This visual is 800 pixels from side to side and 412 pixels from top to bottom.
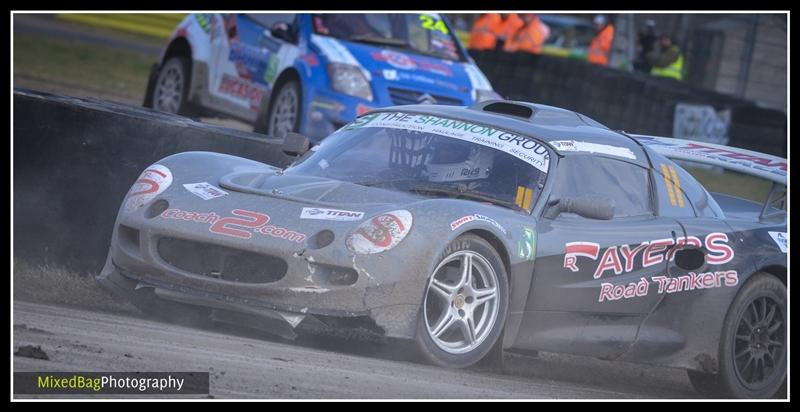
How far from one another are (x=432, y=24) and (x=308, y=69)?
6.27 feet

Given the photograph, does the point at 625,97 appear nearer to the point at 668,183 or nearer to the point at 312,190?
the point at 668,183

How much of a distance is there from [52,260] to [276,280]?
209 cm

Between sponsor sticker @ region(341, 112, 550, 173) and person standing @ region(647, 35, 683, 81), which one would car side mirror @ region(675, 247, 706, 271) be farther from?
person standing @ region(647, 35, 683, 81)

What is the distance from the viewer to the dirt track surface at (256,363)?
4.92m

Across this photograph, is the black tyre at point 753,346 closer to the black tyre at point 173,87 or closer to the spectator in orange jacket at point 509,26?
the black tyre at point 173,87

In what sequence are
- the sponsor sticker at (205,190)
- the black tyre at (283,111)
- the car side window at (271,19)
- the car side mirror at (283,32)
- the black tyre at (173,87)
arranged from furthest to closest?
1. the black tyre at (173,87)
2. the car side window at (271,19)
3. the car side mirror at (283,32)
4. the black tyre at (283,111)
5. the sponsor sticker at (205,190)

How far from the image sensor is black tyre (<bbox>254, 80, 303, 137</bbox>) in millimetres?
12586

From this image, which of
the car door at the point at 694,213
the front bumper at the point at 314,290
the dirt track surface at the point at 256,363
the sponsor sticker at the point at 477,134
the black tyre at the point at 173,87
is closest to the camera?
the dirt track surface at the point at 256,363

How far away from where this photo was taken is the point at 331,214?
6.14 metres

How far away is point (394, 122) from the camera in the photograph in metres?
7.30

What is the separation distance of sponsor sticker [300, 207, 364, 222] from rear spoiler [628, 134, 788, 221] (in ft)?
7.36

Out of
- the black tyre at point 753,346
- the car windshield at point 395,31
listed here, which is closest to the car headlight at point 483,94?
the car windshield at point 395,31
